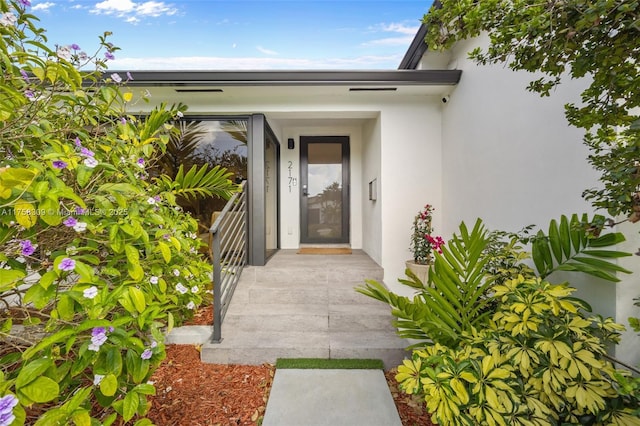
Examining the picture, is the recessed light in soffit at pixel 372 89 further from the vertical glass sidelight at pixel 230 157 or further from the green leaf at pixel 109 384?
the green leaf at pixel 109 384

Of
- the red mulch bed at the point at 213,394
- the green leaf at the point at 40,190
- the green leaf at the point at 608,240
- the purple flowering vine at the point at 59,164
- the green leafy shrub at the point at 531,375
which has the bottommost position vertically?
the red mulch bed at the point at 213,394

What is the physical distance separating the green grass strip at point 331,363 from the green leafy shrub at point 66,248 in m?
1.12

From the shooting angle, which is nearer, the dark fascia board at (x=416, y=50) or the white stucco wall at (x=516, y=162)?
the white stucco wall at (x=516, y=162)

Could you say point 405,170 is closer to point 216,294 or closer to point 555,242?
point 555,242

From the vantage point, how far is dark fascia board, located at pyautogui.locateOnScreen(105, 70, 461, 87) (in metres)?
3.00

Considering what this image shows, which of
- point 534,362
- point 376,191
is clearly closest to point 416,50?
point 376,191

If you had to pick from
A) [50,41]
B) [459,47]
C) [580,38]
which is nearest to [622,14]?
[580,38]

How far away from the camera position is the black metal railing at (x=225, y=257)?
218 cm

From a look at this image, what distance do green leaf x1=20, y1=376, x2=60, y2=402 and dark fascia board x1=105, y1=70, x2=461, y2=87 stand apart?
3.07 metres

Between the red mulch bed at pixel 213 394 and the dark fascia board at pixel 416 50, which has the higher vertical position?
the dark fascia board at pixel 416 50

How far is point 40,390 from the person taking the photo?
2.42 ft

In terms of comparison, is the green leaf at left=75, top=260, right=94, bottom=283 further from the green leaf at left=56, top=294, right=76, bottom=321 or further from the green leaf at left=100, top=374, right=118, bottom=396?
the green leaf at left=100, top=374, right=118, bottom=396

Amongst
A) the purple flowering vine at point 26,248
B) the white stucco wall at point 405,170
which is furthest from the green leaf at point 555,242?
the purple flowering vine at point 26,248

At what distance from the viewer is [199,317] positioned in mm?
2572
